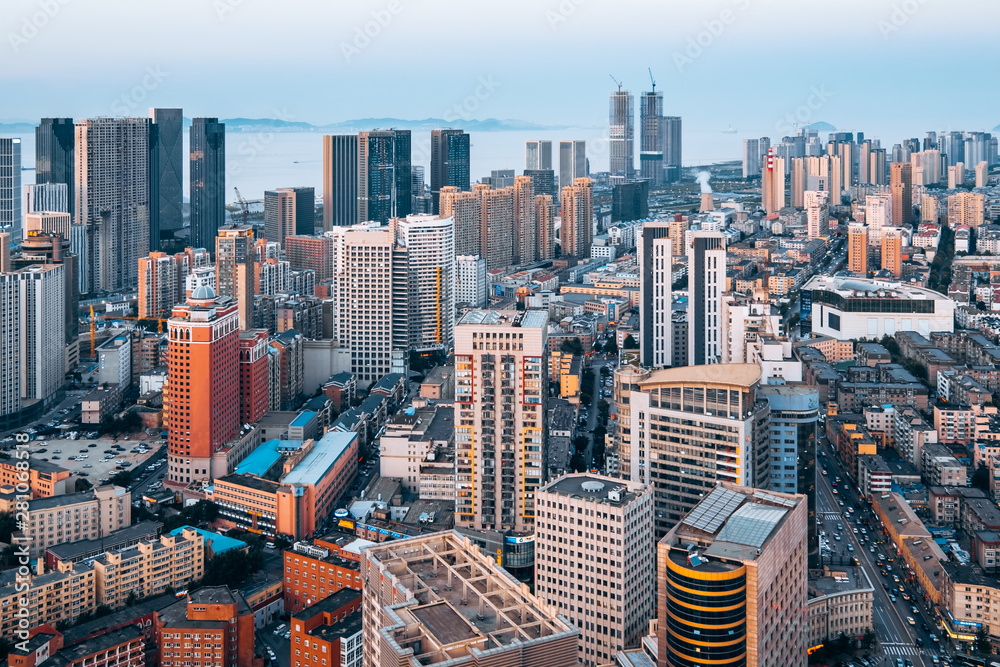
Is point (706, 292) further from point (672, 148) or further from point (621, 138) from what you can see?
point (672, 148)

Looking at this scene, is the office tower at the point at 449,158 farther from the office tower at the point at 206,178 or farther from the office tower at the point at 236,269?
the office tower at the point at 236,269

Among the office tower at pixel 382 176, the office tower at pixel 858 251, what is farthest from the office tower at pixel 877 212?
the office tower at pixel 382 176

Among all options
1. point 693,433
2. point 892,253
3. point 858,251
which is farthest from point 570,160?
point 693,433

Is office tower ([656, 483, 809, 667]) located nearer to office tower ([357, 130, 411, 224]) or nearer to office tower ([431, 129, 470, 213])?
office tower ([357, 130, 411, 224])

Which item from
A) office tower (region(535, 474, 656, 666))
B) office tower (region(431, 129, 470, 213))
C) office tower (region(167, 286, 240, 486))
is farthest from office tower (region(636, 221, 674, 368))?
office tower (region(431, 129, 470, 213))

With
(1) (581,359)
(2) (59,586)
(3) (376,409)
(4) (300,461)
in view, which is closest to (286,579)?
(2) (59,586)
